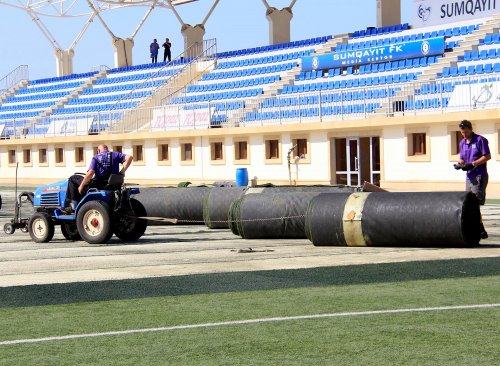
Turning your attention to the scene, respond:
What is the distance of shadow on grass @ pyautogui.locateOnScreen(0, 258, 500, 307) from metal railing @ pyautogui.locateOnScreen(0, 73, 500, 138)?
2123cm

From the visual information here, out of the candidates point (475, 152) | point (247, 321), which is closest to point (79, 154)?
point (475, 152)

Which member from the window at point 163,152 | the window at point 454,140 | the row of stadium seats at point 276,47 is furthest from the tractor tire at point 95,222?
the row of stadium seats at point 276,47

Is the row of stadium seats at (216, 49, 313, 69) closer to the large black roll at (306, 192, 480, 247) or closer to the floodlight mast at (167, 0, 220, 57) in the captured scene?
the floodlight mast at (167, 0, 220, 57)

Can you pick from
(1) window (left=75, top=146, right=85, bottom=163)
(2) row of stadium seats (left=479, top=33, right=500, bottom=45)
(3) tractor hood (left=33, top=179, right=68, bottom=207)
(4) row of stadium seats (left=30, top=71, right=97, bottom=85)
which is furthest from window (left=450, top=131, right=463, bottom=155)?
(4) row of stadium seats (left=30, top=71, right=97, bottom=85)

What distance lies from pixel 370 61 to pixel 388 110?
7780 millimetres

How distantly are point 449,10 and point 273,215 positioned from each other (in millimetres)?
29007

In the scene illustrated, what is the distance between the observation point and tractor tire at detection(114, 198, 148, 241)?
18422mm

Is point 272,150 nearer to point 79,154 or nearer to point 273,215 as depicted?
point 79,154

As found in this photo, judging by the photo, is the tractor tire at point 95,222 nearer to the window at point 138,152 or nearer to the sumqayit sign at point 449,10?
the sumqayit sign at point 449,10

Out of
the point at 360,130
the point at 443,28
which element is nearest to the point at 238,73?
the point at 443,28

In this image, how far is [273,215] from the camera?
18.2 metres

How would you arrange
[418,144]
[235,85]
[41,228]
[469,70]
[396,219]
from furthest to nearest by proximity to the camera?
[235,85], [469,70], [418,144], [41,228], [396,219]

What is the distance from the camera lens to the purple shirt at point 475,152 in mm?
16609

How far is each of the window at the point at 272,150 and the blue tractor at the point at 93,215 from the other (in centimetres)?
2363
